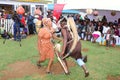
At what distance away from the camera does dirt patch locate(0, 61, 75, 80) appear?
26.0 ft

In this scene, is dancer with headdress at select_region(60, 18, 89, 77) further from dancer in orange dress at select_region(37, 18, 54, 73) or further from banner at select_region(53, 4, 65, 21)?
banner at select_region(53, 4, 65, 21)

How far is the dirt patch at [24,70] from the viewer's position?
26.0ft

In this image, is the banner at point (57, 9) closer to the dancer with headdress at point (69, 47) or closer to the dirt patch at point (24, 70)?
the dirt patch at point (24, 70)

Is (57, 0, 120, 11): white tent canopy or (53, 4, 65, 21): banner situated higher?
(57, 0, 120, 11): white tent canopy

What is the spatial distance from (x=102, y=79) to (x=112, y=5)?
7.75 m

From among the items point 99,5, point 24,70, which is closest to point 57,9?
point 99,5

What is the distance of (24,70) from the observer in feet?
27.5

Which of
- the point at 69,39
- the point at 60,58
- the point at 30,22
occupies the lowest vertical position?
the point at 30,22

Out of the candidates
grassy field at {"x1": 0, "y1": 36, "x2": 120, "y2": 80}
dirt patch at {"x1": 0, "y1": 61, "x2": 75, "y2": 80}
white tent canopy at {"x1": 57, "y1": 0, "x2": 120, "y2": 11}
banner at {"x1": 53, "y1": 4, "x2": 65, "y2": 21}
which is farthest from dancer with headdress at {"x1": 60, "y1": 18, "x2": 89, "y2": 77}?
banner at {"x1": 53, "y1": 4, "x2": 65, "y2": 21}

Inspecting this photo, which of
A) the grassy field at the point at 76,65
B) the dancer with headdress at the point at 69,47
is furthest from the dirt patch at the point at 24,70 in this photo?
the dancer with headdress at the point at 69,47

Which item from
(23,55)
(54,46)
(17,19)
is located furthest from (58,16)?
(54,46)

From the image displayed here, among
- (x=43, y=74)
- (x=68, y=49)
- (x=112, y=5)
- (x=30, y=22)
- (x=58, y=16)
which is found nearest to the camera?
(x=68, y=49)

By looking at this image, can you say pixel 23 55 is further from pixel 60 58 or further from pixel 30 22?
pixel 30 22

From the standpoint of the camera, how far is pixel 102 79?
298 inches
